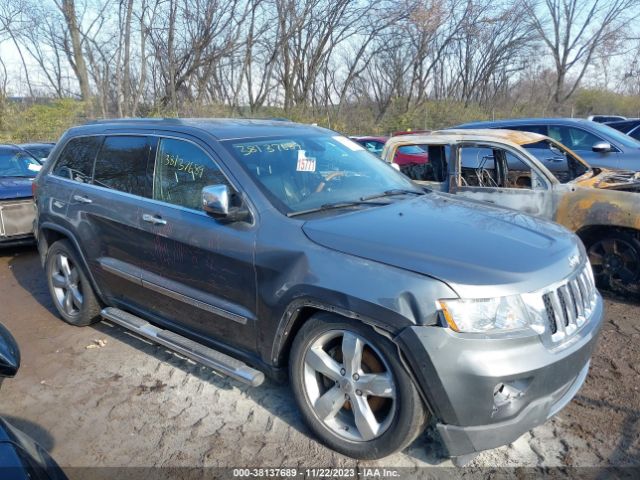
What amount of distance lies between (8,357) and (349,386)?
1.74 m

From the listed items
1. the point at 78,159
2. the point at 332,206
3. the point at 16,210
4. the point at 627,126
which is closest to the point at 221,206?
the point at 332,206

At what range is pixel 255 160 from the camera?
336cm

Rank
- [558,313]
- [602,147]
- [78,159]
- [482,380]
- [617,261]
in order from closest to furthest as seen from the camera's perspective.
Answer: [482,380] → [558,313] → [78,159] → [617,261] → [602,147]

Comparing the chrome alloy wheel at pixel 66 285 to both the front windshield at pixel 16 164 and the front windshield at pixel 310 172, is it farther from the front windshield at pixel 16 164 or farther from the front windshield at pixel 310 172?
the front windshield at pixel 16 164

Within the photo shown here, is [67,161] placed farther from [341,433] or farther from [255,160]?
[341,433]

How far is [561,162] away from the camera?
6629mm

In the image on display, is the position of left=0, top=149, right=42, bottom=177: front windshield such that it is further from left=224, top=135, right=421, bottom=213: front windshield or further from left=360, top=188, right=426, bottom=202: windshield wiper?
left=360, top=188, right=426, bottom=202: windshield wiper

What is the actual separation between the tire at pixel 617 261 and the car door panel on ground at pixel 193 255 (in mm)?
3745

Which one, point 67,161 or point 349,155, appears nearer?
point 349,155

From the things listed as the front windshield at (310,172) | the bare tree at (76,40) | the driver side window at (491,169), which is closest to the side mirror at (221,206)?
the front windshield at (310,172)

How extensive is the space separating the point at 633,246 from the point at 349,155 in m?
2.95

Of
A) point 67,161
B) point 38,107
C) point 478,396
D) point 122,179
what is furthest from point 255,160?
point 38,107

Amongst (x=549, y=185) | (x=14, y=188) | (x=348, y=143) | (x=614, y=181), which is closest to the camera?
(x=348, y=143)

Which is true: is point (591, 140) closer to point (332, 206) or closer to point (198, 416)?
point (332, 206)
